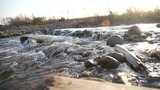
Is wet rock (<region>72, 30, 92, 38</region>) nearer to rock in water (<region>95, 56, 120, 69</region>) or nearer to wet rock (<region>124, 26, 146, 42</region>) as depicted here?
wet rock (<region>124, 26, 146, 42</region>)

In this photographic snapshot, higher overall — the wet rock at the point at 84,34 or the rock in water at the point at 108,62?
the rock in water at the point at 108,62

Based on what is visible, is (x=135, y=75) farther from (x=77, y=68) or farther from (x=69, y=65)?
(x=69, y=65)

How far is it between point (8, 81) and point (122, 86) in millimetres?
2226

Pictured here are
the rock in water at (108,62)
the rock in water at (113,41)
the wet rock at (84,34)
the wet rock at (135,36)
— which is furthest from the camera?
the wet rock at (84,34)

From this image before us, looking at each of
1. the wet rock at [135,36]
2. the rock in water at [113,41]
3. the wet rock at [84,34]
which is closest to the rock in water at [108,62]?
the rock in water at [113,41]

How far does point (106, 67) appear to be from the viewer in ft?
15.5

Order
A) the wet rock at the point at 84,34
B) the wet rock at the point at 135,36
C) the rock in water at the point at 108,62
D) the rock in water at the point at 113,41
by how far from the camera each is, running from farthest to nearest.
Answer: the wet rock at the point at 84,34, the wet rock at the point at 135,36, the rock in water at the point at 113,41, the rock in water at the point at 108,62

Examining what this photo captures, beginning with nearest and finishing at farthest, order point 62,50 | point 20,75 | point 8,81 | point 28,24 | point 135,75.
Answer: point 135,75
point 8,81
point 20,75
point 62,50
point 28,24

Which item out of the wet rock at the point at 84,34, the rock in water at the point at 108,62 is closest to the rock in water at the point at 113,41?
the rock in water at the point at 108,62

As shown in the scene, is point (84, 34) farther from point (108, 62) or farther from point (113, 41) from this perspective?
point (108, 62)

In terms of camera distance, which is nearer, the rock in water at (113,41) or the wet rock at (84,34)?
the rock in water at (113,41)

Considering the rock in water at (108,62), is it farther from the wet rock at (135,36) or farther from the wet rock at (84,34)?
the wet rock at (84,34)

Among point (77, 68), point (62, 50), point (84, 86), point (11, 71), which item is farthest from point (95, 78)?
point (62, 50)

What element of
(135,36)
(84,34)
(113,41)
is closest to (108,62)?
(113,41)
